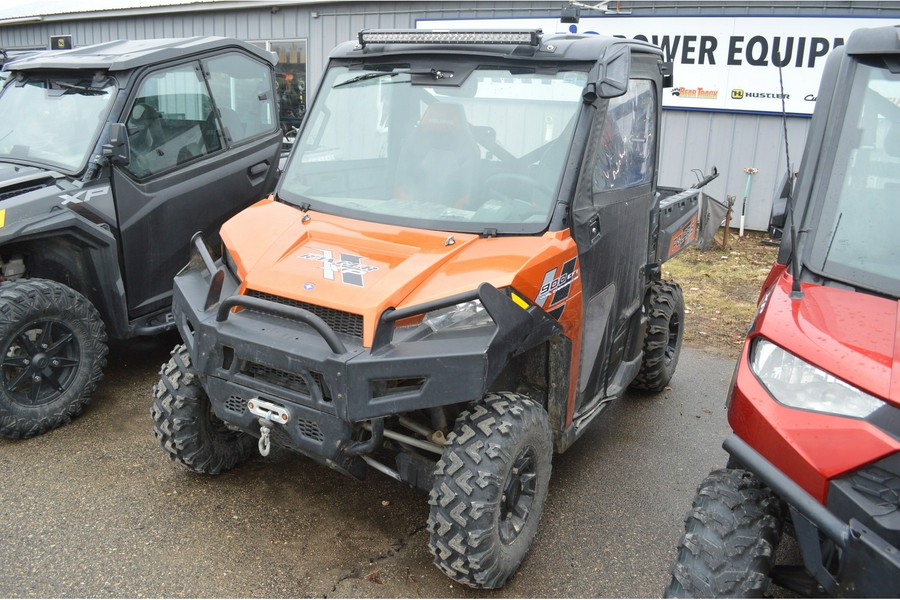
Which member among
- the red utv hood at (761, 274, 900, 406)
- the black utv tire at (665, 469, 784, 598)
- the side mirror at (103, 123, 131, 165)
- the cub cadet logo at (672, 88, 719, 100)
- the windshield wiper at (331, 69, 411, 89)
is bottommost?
the black utv tire at (665, 469, 784, 598)

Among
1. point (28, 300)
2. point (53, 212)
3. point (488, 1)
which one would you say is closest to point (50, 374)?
point (28, 300)

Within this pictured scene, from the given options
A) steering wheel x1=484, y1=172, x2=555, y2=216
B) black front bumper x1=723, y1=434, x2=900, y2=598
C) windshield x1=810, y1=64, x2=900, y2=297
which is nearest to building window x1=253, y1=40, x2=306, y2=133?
steering wheel x1=484, y1=172, x2=555, y2=216

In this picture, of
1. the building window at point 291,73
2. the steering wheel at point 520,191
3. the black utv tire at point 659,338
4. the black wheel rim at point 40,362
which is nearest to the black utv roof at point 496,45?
the steering wheel at point 520,191

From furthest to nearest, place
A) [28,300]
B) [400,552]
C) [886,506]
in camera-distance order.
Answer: [28,300]
[400,552]
[886,506]

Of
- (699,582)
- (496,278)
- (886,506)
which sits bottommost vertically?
(699,582)

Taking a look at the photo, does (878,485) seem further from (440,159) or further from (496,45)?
(496,45)

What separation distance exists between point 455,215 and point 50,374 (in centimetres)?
268

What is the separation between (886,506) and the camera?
6.76 feet

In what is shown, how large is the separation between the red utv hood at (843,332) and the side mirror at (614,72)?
1148 millimetres

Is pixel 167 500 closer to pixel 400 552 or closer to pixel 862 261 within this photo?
pixel 400 552

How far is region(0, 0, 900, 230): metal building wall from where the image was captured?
908 cm

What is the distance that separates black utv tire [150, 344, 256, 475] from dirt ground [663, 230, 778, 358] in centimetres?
418

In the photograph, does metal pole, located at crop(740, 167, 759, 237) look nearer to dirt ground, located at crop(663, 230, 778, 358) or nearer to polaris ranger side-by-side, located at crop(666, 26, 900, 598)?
dirt ground, located at crop(663, 230, 778, 358)

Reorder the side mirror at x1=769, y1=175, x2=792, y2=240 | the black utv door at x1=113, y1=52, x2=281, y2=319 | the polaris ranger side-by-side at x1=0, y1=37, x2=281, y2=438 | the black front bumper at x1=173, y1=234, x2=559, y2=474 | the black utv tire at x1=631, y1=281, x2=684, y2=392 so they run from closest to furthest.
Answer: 1. the black front bumper at x1=173, y1=234, x2=559, y2=474
2. the side mirror at x1=769, y1=175, x2=792, y2=240
3. the polaris ranger side-by-side at x1=0, y1=37, x2=281, y2=438
4. the black utv door at x1=113, y1=52, x2=281, y2=319
5. the black utv tire at x1=631, y1=281, x2=684, y2=392
